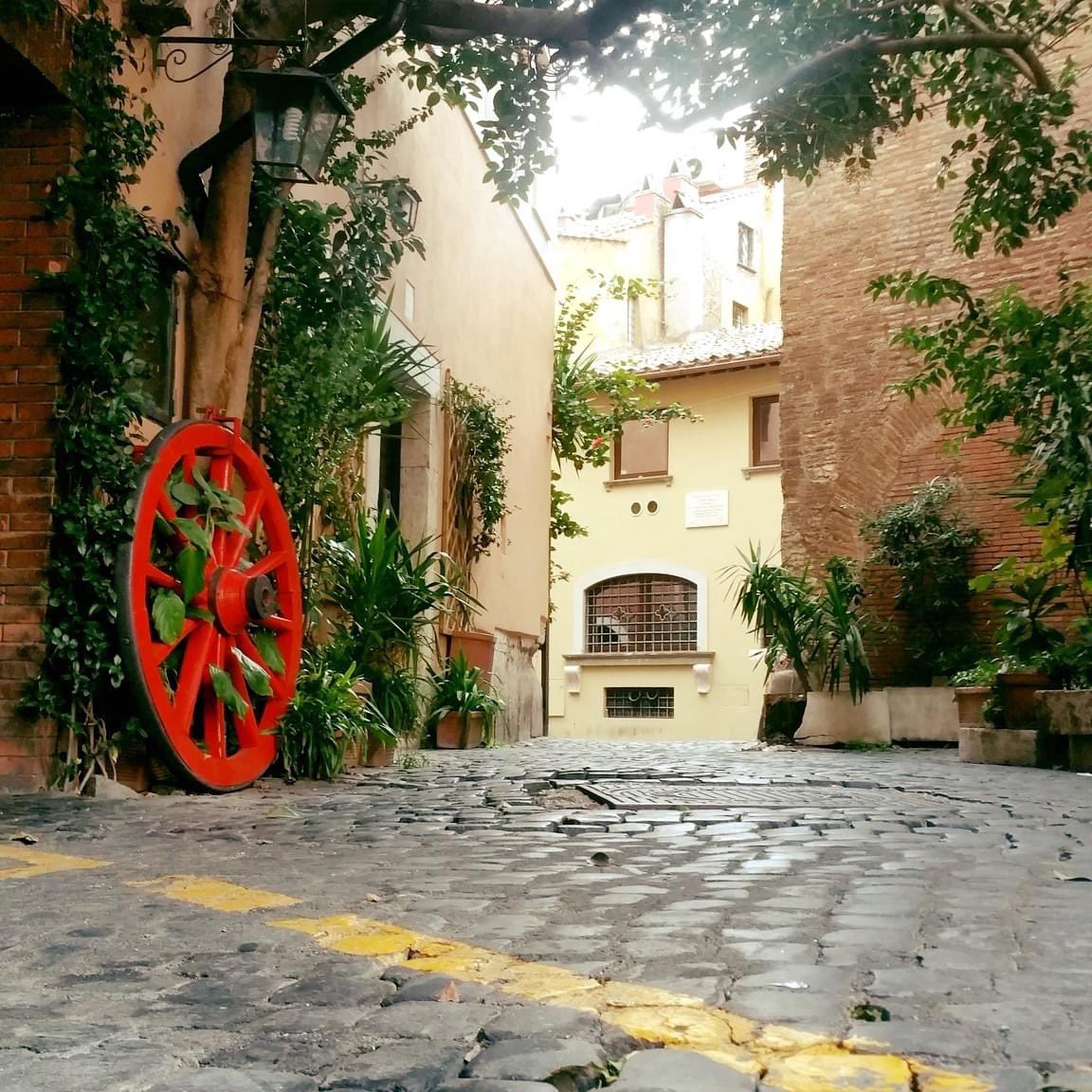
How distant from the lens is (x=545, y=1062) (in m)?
1.71

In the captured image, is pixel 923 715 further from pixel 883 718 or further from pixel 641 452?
pixel 641 452

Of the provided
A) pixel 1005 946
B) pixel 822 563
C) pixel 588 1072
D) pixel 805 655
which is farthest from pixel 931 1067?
pixel 822 563

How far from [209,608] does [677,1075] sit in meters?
4.24

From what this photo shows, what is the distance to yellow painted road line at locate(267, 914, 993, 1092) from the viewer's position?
5.38 feet

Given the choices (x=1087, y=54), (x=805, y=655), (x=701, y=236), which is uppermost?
(x=701, y=236)

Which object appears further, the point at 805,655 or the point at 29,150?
the point at 805,655

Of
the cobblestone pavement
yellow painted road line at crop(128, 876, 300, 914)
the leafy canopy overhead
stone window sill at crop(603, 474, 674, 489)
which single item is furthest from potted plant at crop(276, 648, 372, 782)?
stone window sill at crop(603, 474, 674, 489)

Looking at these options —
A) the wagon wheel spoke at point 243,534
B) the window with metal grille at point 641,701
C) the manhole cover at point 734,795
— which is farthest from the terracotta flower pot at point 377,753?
the window with metal grille at point 641,701

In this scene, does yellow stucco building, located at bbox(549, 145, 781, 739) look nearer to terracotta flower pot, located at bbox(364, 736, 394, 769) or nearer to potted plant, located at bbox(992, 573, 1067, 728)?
potted plant, located at bbox(992, 573, 1067, 728)

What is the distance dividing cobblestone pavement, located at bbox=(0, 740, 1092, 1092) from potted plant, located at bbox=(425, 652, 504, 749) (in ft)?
16.2

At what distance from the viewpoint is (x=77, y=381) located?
17.2 ft

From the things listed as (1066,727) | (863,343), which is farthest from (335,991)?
(863,343)

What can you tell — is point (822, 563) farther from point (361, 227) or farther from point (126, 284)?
point (126, 284)

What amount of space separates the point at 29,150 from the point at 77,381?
3.05 ft
